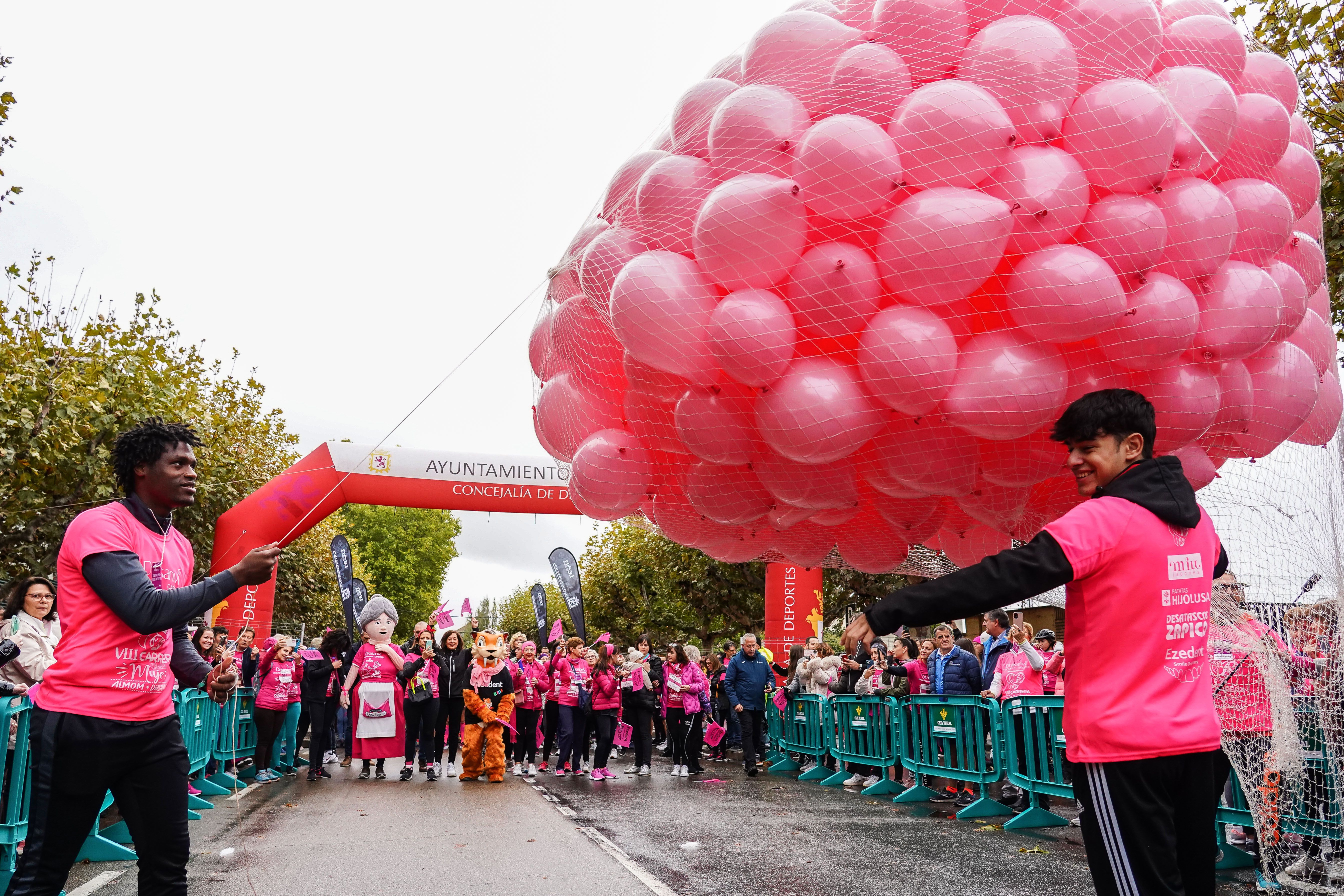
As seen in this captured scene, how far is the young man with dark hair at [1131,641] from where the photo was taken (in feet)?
8.53

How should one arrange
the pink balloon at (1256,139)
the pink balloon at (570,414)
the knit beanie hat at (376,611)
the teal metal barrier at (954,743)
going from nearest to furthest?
the pink balloon at (1256,139)
the pink balloon at (570,414)
the teal metal barrier at (954,743)
the knit beanie hat at (376,611)

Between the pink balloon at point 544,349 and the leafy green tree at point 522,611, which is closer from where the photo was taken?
the pink balloon at point 544,349

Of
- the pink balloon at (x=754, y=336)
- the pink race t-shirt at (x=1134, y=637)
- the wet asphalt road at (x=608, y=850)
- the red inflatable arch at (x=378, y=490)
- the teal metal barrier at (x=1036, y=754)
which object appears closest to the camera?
the pink race t-shirt at (x=1134, y=637)

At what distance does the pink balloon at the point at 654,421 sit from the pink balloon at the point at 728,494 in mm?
121

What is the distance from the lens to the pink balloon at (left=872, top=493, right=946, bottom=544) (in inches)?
155

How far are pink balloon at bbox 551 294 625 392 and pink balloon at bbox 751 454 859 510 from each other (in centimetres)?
76

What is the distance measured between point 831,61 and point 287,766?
1319 cm

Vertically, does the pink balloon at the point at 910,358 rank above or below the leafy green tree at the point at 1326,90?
below

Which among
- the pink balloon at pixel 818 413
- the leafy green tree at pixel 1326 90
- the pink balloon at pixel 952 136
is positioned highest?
the leafy green tree at pixel 1326 90

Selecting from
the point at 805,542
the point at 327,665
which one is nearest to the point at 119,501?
the point at 805,542

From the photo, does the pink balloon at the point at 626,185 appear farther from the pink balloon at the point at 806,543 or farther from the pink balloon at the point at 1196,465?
the pink balloon at the point at 1196,465

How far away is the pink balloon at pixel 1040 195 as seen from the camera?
323 centimetres

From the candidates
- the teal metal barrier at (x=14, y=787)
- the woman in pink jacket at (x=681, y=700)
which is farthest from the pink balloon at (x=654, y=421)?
the woman in pink jacket at (x=681, y=700)

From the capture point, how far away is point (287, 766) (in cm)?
1394
